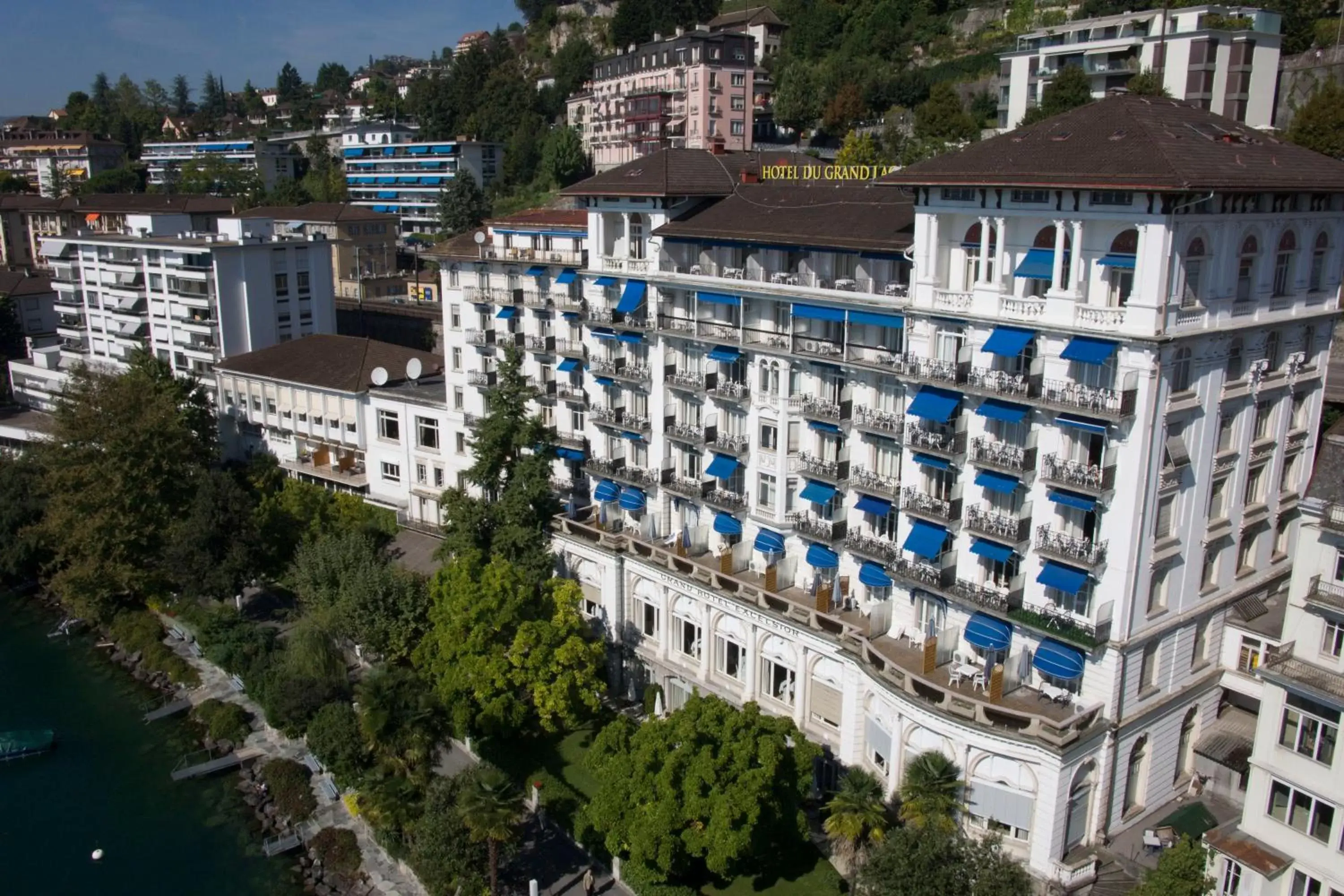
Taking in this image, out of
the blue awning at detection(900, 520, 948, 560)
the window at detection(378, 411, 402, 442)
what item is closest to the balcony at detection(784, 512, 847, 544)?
the blue awning at detection(900, 520, 948, 560)

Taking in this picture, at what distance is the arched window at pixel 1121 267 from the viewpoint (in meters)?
31.4

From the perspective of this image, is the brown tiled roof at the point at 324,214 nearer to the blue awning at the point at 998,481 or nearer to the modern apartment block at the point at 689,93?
the modern apartment block at the point at 689,93

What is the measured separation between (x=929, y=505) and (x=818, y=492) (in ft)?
17.4

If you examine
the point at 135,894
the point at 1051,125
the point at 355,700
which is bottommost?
the point at 135,894

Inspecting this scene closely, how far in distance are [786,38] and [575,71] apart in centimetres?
3025

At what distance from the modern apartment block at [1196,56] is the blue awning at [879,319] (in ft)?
164

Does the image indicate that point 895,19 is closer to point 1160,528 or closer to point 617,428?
point 617,428

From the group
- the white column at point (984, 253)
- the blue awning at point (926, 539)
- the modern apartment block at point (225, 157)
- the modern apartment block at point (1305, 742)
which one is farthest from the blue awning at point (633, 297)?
the modern apartment block at point (225, 157)

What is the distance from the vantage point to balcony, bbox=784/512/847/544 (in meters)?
41.2

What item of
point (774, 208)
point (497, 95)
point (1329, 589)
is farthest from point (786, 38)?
point (1329, 589)

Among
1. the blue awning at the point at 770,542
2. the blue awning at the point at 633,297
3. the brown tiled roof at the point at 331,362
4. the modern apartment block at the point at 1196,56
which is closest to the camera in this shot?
the blue awning at the point at 770,542

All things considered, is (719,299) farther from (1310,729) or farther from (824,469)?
(1310,729)

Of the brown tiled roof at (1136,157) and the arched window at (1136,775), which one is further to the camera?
the arched window at (1136,775)

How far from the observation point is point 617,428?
1976 inches
